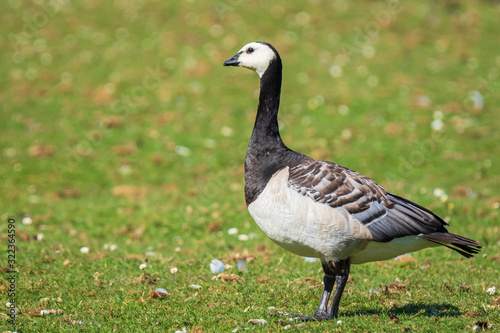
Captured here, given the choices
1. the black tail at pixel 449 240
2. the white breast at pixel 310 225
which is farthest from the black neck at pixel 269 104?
the black tail at pixel 449 240

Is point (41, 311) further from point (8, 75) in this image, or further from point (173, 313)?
point (8, 75)

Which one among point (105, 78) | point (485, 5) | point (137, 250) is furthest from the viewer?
point (485, 5)

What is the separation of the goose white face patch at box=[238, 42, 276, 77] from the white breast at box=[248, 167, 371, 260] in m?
1.91

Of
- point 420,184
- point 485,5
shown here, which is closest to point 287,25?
point 485,5

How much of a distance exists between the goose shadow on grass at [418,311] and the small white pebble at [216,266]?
263cm

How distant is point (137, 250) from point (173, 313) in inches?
Result: 165

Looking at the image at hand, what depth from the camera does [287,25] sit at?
27.5 m

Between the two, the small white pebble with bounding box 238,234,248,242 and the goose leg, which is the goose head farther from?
the small white pebble with bounding box 238,234,248,242

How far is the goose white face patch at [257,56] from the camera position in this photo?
28.1ft

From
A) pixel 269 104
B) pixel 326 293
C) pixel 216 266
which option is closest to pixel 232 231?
pixel 216 266

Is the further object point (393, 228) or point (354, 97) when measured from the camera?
point (354, 97)

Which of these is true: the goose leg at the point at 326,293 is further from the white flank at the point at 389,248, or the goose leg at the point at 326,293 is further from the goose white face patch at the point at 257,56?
the goose white face patch at the point at 257,56

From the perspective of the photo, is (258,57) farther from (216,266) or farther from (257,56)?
(216,266)

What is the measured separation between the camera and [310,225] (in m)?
7.38
